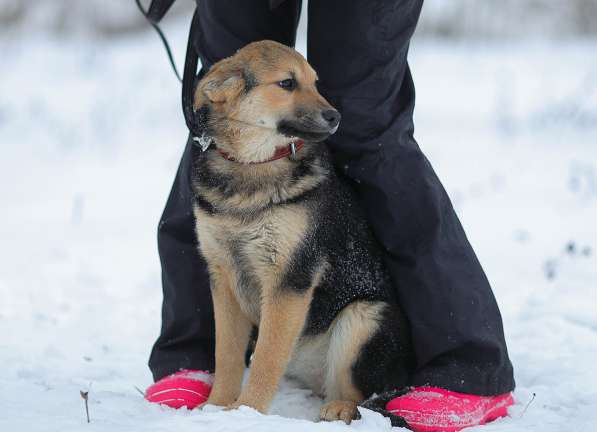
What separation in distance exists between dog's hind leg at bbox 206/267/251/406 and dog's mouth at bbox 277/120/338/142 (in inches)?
22.4

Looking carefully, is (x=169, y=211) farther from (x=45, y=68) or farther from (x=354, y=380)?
(x=45, y=68)

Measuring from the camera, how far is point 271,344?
8.95 feet

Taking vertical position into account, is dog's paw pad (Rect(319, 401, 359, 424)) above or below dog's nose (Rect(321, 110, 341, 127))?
→ below

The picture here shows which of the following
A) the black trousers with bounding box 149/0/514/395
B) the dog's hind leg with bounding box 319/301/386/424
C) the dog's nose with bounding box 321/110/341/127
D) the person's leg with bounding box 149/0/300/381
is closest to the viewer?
the dog's nose with bounding box 321/110/341/127

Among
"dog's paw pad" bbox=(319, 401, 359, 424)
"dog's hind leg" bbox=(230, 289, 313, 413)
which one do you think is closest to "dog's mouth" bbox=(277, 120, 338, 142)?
"dog's hind leg" bbox=(230, 289, 313, 413)

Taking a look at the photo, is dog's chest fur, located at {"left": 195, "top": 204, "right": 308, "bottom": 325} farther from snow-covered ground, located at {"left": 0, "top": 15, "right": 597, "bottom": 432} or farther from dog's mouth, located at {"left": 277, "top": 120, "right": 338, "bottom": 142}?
snow-covered ground, located at {"left": 0, "top": 15, "right": 597, "bottom": 432}

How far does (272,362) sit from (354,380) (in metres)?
0.34

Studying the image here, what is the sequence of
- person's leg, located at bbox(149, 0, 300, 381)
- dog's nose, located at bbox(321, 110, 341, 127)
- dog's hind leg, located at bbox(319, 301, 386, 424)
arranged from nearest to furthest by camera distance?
dog's nose, located at bbox(321, 110, 341, 127) → dog's hind leg, located at bbox(319, 301, 386, 424) → person's leg, located at bbox(149, 0, 300, 381)

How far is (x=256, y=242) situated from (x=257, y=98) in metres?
0.55

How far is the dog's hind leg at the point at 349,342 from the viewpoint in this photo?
287 centimetres

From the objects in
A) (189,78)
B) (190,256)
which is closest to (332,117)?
(189,78)

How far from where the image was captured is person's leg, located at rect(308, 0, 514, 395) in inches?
109

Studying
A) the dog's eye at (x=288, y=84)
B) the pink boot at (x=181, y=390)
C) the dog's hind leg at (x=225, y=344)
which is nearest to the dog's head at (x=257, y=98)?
the dog's eye at (x=288, y=84)

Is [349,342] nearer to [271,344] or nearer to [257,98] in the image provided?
[271,344]
